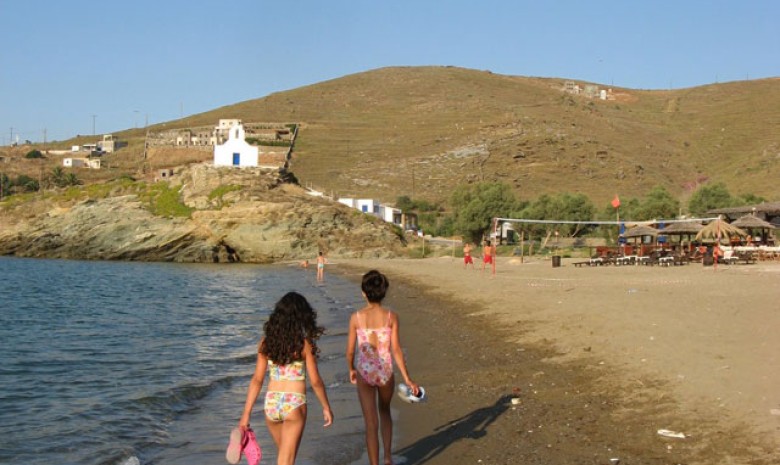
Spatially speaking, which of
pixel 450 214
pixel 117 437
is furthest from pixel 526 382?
pixel 450 214

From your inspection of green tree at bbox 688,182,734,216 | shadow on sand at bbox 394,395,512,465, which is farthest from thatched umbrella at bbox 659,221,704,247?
shadow on sand at bbox 394,395,512,465

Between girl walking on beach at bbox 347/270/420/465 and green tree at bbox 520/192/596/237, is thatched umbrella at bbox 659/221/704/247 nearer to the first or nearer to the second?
green tree at bbox 520/192/596/237

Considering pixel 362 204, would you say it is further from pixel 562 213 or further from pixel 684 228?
pixel 684 228

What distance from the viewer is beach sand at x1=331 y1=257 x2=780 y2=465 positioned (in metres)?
6.94

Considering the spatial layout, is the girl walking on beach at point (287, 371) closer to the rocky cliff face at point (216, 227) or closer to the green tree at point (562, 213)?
the rocky cliff face at point (216, 227)

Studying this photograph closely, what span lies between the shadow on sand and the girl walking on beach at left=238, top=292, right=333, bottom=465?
1.95 m

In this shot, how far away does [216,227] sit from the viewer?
192 feet

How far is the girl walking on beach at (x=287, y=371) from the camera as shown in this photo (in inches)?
225

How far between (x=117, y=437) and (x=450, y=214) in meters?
70.5

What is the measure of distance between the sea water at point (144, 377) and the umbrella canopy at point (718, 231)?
18.2 m

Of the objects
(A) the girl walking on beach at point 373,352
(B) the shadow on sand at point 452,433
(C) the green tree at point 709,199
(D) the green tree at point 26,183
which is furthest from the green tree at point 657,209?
(D) the green tree at point 26,183

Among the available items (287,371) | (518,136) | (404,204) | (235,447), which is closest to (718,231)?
(287,371)

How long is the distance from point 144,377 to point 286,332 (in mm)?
8450

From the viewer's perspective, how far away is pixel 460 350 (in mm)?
13594
